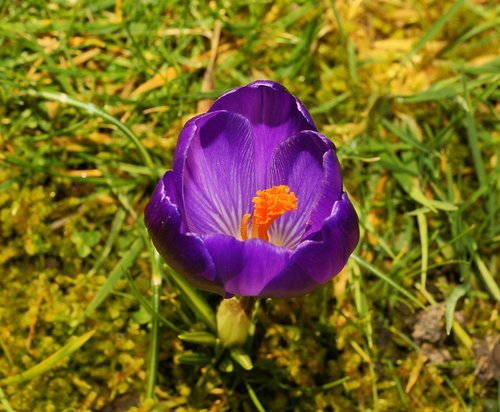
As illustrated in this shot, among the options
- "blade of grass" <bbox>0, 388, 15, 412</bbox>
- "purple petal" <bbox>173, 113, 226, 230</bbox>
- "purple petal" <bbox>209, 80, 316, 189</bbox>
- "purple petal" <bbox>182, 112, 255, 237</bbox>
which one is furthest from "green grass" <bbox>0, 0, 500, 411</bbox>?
"purple petal" <bbox>209, 80, 316, 189</bbox>

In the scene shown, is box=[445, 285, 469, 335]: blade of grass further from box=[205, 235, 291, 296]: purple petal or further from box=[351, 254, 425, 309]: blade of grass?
box=[205, 235, 291, 296]: purple petal

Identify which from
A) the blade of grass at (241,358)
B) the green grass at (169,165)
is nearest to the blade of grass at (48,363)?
the green grass at (169,165)

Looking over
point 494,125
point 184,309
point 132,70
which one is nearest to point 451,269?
point 494,125

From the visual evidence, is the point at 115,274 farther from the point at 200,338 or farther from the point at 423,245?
the point at 423,245

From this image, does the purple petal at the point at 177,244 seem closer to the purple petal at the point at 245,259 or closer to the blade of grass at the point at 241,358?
the purple petal at the point at 245,259

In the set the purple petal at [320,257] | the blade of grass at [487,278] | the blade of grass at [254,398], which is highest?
the purple petal at [320,257]
